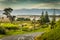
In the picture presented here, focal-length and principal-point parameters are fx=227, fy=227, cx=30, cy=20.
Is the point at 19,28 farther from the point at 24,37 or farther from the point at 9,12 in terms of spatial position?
the point at 9,12

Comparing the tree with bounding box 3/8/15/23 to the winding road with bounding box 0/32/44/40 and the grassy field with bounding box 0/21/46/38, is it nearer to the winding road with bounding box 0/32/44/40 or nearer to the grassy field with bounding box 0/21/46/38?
the grassy field with bounding box 0/21/46/38

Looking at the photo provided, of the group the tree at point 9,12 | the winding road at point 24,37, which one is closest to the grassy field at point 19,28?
the winding road at point 24,37

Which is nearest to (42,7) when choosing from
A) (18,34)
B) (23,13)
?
(23,13)

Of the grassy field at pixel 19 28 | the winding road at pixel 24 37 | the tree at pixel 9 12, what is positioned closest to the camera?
the winding road at pixel 24 37

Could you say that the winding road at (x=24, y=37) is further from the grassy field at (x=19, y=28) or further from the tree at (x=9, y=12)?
the tree at (x=9, y=12)

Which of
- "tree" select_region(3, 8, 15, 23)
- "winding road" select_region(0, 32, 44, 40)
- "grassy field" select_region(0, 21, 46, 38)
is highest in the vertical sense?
"tree" select_region(3, 8, 15, 23)

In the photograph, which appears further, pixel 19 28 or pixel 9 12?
pixel 9 12

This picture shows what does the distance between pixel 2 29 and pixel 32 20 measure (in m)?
1.53

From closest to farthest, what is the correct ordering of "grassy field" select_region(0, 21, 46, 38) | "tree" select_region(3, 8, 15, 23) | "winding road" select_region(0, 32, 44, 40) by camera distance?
"winding road" select_region(0, 32, 44, 40)
"grassy field" select_region(0, 21, 46, 38)
"tree" select_region(3, 8, 15, 23)

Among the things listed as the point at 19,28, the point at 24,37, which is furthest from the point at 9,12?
the point at 24,37

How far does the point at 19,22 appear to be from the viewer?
36.3 feet

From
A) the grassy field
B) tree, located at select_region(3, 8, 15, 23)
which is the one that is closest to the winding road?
the grassy field

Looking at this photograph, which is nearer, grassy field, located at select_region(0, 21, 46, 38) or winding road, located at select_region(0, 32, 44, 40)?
winding road, located at select_region(0, 32, 44, 40)

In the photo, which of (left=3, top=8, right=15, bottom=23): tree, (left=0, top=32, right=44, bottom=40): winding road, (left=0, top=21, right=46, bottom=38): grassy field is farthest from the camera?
(left=3, top=8, right=15, bottom=23): tree
